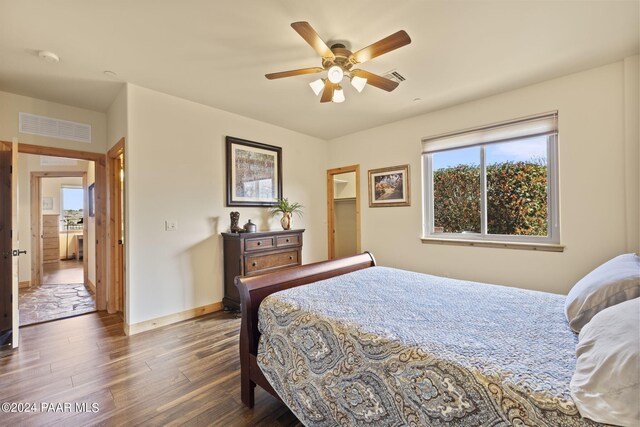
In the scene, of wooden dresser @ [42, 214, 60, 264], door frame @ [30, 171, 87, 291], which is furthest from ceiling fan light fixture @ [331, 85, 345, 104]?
wooden dresser @ [42, 214, 60, 264]

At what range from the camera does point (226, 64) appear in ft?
8.43

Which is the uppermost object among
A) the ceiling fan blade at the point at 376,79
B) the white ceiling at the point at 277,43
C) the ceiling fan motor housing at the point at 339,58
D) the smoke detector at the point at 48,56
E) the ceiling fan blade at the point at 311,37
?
the white ceiling at the point at 277,43

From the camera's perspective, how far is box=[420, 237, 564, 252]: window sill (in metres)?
2.97

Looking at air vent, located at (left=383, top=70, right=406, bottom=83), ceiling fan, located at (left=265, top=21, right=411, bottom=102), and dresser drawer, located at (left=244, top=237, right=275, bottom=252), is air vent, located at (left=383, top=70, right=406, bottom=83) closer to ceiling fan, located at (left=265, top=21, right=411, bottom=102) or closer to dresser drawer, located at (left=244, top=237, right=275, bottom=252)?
ceiling fan, located at (left=265, top=21, right=411, bottom=102)

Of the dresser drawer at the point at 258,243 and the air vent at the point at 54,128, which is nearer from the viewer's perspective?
the air vent at the point at 54,128

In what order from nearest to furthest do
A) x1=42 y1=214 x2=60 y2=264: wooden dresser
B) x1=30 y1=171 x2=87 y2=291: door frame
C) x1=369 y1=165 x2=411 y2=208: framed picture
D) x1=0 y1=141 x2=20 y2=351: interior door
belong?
1. x1=0 y1=141 x2=20 y2=351: interior door
2. x1=369 y1=165 x2=411 y2=208: framed picture
3. x1=30 y1=171 x2=87 y2=291: door frame
4. x1=42 y1=214 x2=60 y2=264: wooden dresser

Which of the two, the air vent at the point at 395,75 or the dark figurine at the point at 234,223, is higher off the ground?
the air vent at the point at 395,75

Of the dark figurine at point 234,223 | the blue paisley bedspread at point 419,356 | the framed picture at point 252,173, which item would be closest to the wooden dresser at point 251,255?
the dark figurine at point 234,223

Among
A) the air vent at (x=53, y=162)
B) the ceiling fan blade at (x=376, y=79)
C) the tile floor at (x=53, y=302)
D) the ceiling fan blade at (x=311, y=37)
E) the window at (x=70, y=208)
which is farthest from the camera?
the window at (x=70, y=208)

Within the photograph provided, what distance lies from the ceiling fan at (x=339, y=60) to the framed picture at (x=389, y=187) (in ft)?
6.46

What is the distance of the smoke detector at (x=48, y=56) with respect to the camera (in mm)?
2319

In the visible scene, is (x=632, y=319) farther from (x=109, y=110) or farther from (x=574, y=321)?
(x=109, y=110)

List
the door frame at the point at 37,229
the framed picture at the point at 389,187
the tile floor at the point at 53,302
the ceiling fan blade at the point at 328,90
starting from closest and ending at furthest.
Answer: the ceiling fan blade at the point at 328,90, the tile floor at the point at 53,302, the framed picture at the point at 389,187, the door frame at the point at 37,229

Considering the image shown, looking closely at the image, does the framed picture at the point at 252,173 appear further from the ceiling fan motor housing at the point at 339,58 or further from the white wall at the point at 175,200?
the ceiling fan motor housing at the point at 339,58
